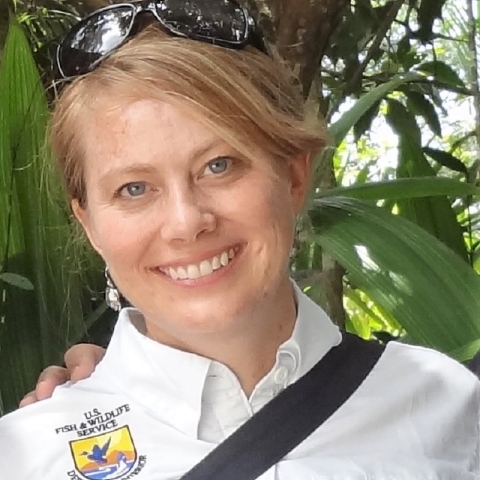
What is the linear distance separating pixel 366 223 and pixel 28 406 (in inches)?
14.8

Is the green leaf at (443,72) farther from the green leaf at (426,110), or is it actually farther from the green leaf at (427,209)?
the green leaf at (427,209)

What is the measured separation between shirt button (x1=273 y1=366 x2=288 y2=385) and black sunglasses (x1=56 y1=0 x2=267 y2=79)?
0.86 ft

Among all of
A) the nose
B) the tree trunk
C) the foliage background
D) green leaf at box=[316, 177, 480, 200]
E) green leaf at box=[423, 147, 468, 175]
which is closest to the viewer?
the nose

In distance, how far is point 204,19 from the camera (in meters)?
0.69

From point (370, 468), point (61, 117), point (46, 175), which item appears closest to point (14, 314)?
point (46, 175)

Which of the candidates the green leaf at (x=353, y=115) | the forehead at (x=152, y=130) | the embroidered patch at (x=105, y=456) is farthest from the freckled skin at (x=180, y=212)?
the green leaf at (x=353, y=115)

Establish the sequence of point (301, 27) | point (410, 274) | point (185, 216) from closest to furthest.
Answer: point (185, 216), point (410, 274), point (301, 27)

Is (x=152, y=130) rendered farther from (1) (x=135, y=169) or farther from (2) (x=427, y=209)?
(2) (x=427, y=209)

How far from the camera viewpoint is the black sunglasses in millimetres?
688

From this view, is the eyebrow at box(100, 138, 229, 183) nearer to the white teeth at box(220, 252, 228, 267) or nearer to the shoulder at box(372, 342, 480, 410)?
the white teeth at box(220, 252, 228, 267)

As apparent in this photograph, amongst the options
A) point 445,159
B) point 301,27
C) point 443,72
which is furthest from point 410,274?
point 443,72

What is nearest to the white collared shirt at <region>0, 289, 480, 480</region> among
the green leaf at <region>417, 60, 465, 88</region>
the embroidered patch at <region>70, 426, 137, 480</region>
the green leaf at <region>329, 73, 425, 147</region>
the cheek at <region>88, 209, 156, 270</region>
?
the embroidered patch at <region>70, 426, 137, 480</region>

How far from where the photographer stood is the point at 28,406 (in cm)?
73

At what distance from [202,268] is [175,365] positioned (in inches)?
4.0
